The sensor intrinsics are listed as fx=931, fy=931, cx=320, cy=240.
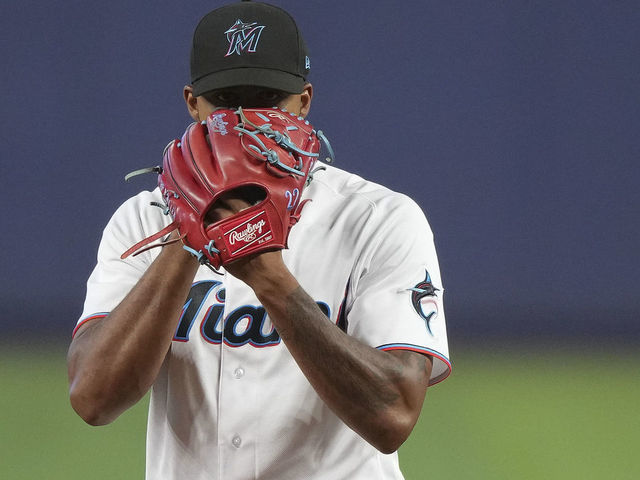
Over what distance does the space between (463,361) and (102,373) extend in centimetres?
395

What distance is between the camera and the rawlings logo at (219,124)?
→ 1530 mm

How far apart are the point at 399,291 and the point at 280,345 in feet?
0.79

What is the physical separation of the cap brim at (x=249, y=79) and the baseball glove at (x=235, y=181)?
18 cm

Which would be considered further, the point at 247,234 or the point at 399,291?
the point at 399,291

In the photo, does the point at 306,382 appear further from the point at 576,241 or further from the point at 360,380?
the point at 576,241

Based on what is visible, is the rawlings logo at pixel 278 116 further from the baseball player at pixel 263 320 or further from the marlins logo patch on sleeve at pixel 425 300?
the marlins logo patch on sleeve at pixel 425 300

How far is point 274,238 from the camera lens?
1.47 meters

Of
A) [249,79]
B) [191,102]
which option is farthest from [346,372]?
[191,102]

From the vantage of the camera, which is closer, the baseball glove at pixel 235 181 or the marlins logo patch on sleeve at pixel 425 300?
the baseball glove at pixel 235 181

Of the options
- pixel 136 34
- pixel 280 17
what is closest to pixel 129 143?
pixel 136 34

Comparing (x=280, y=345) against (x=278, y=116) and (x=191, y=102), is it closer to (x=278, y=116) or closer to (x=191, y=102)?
(x=278, y=116)

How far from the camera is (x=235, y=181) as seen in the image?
4.86 ft

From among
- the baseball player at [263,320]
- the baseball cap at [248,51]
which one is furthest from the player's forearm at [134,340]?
the baseball cap at [248,51]

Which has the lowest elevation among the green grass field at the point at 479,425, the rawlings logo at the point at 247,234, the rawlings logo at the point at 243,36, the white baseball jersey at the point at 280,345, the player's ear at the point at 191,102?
the green grass field at the point at 479,425
